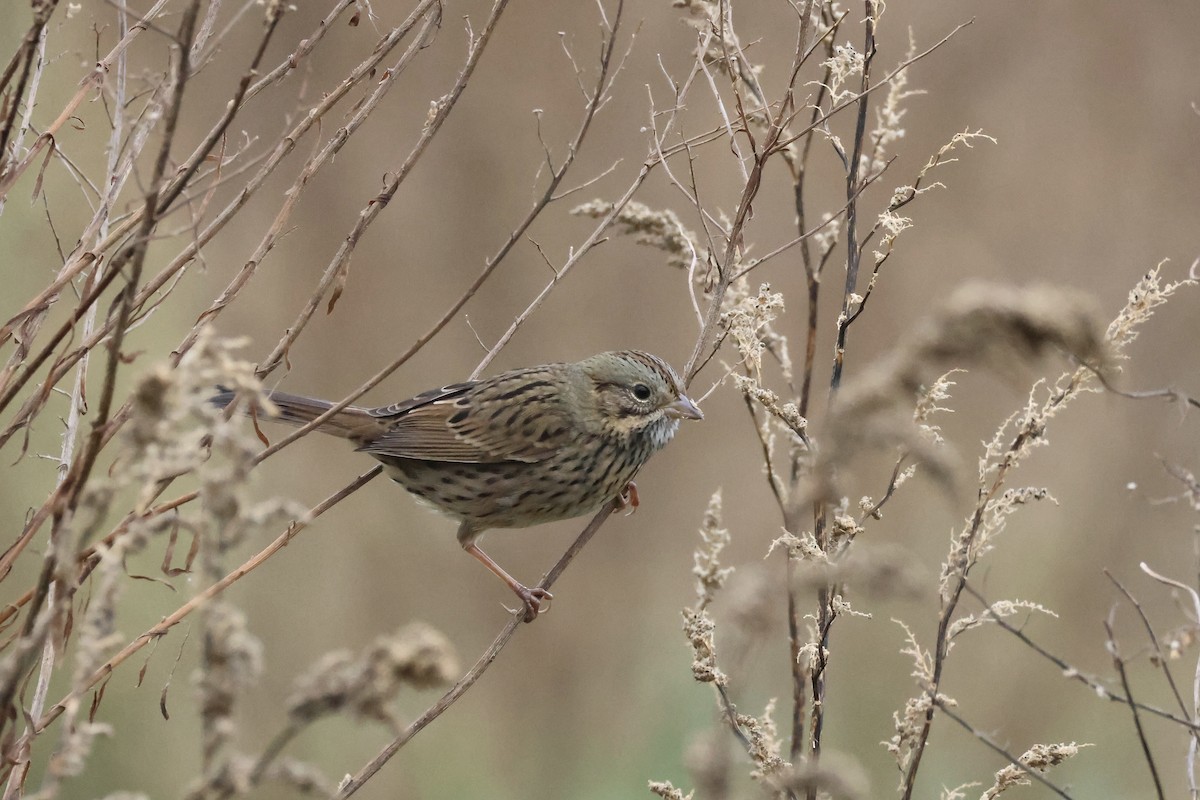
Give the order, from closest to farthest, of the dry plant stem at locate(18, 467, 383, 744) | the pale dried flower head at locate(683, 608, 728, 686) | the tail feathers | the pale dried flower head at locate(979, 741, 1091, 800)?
the dry plant stem at locate(18, 467, 383, 744) < the pale dried flower head at locate(979, 741, 1091, 800) < the pale dried flower head at locate(683, 608, 728, 686) < the tail feathers

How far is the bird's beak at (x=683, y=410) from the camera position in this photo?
382 cm

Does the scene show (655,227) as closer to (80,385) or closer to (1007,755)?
(80,385)

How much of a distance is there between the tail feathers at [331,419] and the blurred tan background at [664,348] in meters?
1.41

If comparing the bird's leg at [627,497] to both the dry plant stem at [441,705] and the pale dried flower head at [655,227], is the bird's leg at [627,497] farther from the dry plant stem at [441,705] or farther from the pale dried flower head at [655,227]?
the pale dried flower head at [655,227]

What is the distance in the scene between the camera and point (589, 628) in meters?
5.89

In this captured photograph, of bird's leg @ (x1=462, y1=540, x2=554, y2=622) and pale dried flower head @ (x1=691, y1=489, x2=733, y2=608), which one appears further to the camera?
bird's leg @ (x1=462, y1=540, x2=554, y2=622)

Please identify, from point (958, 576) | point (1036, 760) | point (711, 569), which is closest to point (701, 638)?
point (711, 569)

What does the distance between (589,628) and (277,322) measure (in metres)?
2.03

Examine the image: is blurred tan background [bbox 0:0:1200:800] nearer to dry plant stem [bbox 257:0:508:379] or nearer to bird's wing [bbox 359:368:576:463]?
bird's wing [bbox 359:368:576:463]

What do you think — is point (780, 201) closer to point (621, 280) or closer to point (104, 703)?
point (621, 280)

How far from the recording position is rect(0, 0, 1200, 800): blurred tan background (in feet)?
18.2

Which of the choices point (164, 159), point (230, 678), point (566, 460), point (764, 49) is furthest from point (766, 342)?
point (764, 49)

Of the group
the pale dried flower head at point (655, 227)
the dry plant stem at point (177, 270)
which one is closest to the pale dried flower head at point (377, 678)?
the dry plant stem at point (177, 270)

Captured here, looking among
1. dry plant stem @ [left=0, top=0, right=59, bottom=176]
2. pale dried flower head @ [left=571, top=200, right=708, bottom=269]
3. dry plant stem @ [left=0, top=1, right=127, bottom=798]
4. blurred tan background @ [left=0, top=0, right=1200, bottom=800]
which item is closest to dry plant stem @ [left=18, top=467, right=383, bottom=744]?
dry plant stem @ [left=0, top=1, right=127, bottom=798]
